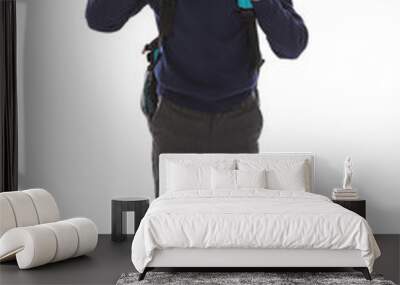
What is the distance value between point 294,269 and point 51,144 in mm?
2854

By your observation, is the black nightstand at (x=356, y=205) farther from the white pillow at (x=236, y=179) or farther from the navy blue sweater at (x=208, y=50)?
the navy blue sweater at (x=208, y=50)

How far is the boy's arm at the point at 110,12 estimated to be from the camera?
6.07 meters

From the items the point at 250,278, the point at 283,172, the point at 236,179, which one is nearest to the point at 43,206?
the point at 236,179

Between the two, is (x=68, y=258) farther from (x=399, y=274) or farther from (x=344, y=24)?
(x=344, y=24)

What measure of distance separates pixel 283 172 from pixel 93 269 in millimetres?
1939

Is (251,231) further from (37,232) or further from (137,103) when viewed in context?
(137,103)

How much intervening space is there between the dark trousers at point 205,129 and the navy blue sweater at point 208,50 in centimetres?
8

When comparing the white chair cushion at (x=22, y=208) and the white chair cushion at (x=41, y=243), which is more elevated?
the white chair cushion at (x=22, y=208)

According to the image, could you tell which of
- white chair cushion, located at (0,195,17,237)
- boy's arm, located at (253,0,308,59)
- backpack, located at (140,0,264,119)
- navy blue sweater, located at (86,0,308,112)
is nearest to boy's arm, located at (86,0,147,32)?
navy blue sweater, located at (86,0,308,112)

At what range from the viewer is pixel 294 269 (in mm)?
4945

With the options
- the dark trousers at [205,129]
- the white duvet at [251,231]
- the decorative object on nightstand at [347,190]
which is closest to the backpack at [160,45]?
the dark trousers at [205,129]

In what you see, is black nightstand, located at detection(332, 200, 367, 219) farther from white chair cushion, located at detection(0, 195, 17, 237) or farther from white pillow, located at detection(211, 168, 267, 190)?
white chair cushion, located at detection(0, 195, 17, 237)

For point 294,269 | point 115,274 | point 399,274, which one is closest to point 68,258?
point 115,274

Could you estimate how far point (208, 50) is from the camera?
5.93 metres
